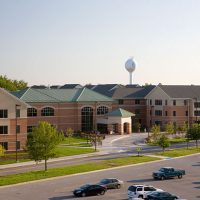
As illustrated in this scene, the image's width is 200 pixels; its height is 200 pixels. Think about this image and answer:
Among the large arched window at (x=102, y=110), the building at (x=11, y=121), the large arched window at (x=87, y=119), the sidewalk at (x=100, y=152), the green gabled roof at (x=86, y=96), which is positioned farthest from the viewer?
the large arched window at (x=102, y=110)

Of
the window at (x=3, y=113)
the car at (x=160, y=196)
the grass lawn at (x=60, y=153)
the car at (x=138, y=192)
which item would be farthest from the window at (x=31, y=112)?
the car at (x=160, y=196)

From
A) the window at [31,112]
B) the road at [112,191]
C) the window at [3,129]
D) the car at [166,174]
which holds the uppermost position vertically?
the window at [31,112]

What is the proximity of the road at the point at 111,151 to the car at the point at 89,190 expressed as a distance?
13.3m

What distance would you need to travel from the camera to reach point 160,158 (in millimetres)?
57938

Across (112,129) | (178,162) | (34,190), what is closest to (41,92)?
(112,129)

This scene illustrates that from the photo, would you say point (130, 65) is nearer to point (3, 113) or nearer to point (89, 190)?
point (3, 113)

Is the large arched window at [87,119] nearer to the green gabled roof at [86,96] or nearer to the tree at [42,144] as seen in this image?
the green gabled roof at [86,96]

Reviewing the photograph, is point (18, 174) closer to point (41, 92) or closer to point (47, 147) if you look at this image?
point (47, 147)

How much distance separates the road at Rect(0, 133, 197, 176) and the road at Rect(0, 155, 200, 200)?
267 inches

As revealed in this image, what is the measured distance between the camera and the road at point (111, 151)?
5081 centimetres

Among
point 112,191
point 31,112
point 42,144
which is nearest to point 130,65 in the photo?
point 31,112

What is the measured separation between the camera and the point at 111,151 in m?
65.2

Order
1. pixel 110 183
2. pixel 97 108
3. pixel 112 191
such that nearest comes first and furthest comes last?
pixel 112 191
pixel 110 183
pixel 97 108

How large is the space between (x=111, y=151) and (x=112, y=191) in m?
26.6
